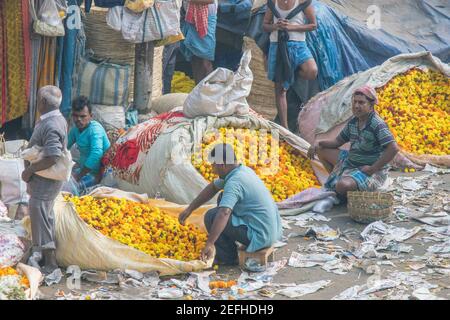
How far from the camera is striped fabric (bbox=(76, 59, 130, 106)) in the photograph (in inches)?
385

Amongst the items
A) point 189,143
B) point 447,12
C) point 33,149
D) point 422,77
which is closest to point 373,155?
point 189,143

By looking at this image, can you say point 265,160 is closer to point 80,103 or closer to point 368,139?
point 368,139

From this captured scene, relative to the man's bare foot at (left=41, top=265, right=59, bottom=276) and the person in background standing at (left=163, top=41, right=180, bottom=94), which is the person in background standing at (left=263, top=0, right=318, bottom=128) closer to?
the person in background standing at (left=163, top=41, right=180, bottom=94)

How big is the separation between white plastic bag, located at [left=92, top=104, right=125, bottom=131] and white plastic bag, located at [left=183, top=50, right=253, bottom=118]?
54.5 inches

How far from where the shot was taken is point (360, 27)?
457 inches

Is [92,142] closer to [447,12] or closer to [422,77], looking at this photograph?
[422,77]

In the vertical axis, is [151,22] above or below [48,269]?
above

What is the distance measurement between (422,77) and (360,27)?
1.62 m

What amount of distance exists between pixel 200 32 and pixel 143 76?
91 centimetres

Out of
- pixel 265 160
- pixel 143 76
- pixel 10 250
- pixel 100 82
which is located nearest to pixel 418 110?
pixel 265 160

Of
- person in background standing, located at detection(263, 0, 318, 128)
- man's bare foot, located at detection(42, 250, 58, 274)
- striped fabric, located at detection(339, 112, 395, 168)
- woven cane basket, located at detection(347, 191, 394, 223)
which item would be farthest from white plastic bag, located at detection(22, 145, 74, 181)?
person in background standing, located at detection(263, 0, 318, 128)

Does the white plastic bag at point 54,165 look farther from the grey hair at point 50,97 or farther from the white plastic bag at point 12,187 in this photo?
the white plastic bag at point 12,187

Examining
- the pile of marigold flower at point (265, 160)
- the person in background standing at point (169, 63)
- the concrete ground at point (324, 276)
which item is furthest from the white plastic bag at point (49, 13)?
the concrete ground at point (324, 276)

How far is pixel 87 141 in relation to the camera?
841 centimetres
